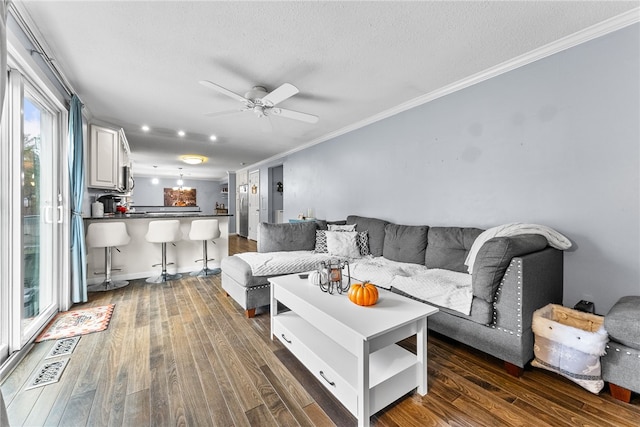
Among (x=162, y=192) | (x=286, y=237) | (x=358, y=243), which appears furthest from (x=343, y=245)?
(x=162, y=192)

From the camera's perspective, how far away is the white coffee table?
4.34 ft

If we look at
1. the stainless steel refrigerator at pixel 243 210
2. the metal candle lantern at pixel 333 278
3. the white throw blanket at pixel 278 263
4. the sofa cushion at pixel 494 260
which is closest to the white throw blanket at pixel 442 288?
the sofa cushion at pixel 494 260

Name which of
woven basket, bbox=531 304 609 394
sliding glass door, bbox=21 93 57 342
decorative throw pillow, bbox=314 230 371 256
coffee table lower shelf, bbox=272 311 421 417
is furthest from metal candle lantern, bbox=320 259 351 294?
sliding glass door, bbox=21 93 57 342

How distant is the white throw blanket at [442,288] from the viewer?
196cm

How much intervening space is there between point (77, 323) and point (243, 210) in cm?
643

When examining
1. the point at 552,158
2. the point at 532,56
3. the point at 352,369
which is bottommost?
the point at 352,369

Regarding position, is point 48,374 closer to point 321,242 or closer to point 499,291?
point 321,242

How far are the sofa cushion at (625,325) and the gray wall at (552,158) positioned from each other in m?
0.54

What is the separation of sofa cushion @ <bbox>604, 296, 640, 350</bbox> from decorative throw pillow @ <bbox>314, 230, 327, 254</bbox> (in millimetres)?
2623

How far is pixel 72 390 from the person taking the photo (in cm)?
162

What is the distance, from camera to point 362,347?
127cm

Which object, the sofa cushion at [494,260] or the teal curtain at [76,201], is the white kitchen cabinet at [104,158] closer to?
the teal curtain at [76,201]

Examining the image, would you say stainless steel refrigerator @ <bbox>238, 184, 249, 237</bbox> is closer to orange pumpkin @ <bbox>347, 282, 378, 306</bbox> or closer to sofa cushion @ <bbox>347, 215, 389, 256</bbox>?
sofa cushion @ <bbox>347, 215, 389, 256</bbox>

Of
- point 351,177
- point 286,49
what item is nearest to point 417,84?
point 286,49
